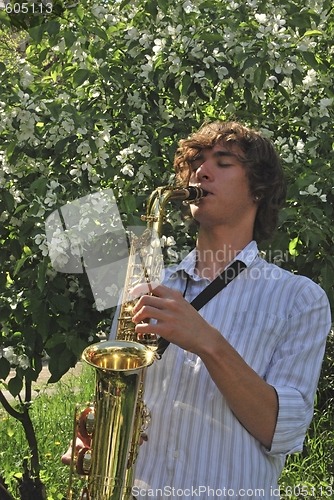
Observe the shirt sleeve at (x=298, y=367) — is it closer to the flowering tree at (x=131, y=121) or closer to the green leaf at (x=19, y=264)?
the flowering tree at (x=131, y=121)

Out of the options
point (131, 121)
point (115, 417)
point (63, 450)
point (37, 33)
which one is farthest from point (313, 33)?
point (63, 450)

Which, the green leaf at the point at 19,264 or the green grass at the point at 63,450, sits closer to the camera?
the green leaf at the point at 19,264

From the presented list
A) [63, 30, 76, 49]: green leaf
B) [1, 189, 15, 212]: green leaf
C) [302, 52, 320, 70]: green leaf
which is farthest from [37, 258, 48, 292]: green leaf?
[302, 52, 320, 70]: green leaf

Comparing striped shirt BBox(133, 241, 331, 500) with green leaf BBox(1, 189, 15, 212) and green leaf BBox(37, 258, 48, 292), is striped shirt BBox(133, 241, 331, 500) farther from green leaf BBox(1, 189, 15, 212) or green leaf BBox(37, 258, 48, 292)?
green leaf BBox(1, 189, 15, 212)

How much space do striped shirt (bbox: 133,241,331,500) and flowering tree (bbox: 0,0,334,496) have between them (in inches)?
45.9

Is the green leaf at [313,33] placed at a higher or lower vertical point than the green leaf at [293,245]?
higher

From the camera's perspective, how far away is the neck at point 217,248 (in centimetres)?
245

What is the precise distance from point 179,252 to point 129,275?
3.34 feet

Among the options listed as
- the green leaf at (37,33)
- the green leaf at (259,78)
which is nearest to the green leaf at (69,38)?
the green leaf at (37,33)

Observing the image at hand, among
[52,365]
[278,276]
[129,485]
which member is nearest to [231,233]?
[278,276]

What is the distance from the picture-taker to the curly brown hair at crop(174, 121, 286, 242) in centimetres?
254

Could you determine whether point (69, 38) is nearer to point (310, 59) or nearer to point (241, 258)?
point (310, 59)

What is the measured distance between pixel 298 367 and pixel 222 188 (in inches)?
21.4

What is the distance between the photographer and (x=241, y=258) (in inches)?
94.8
